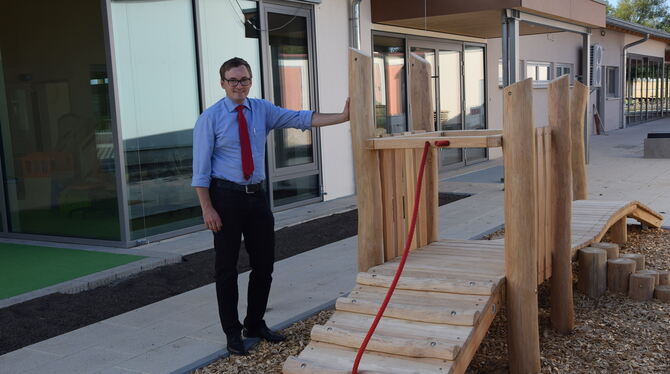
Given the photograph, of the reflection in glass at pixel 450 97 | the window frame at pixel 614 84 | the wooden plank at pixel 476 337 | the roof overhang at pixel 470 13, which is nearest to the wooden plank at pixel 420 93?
the wooden plank at pixel 476 337

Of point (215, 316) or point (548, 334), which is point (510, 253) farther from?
point (215, 316)

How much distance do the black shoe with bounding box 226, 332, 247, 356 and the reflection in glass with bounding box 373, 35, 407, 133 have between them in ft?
24.8

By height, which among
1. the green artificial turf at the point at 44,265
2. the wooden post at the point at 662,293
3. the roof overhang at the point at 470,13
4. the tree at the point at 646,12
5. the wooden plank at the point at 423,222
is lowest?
the wooden post at the point at 662,293

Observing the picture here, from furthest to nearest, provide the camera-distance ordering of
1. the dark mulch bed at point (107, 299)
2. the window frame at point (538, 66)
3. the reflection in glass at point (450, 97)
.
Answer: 1. the window frame at point (538, 66)
2. the reflection in glass at point (450, 97)
3. the dark mulch bed at point (107, 299)

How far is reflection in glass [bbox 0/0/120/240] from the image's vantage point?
7.30m

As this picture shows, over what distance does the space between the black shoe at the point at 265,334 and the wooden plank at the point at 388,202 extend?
86cm

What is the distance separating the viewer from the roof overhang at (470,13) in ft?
34.5

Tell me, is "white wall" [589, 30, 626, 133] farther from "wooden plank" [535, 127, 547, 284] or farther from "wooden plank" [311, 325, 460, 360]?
"wooden plank" [311, 325, 460, 360]

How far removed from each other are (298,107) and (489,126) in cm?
723

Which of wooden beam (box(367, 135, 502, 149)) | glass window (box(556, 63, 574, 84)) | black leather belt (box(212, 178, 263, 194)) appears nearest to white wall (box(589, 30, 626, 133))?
glass window (box(556, 63, 574, 84))

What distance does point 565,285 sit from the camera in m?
4.48

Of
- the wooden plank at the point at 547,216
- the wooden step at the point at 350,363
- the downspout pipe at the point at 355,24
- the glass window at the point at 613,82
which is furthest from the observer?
the glass window at the point at 613,82

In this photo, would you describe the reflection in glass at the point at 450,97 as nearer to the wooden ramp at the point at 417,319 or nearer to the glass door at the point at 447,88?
the glass door at the point at 447,88

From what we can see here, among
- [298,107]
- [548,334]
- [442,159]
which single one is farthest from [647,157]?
[548,334]
